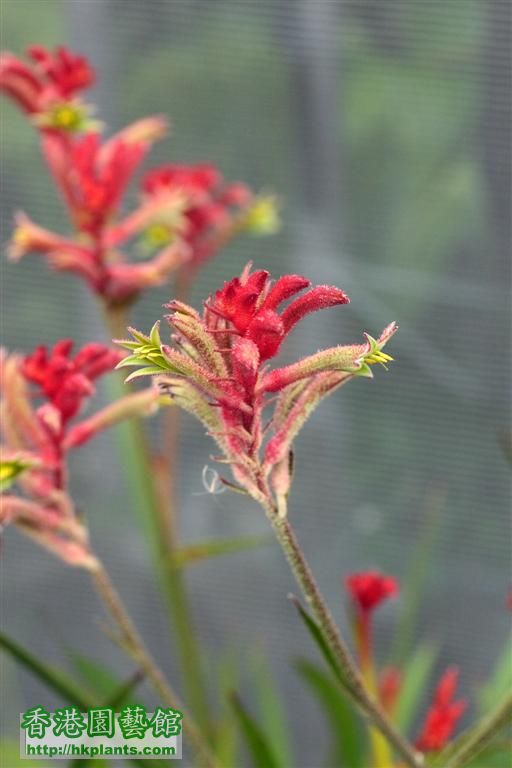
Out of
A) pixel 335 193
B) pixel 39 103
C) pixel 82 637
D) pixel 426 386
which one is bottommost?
pixel 82 637

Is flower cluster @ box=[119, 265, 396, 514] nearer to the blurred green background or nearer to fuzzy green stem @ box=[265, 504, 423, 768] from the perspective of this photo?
fuzzy green stem @ box=[265, 504, 423, 768]

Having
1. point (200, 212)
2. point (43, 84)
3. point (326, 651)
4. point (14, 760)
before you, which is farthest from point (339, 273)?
point (326, 651)

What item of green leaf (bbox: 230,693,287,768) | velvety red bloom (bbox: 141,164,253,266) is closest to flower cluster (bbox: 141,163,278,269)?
velvety red bloom (bbox: 141,164,253,266)

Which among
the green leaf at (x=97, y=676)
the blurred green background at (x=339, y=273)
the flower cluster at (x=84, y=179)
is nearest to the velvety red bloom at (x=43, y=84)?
the flower cluster at (x=84, y=179)

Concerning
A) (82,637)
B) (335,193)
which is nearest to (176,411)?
(335,193)

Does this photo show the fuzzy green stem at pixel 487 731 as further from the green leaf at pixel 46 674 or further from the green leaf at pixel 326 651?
the green leaf at pixel 46 674

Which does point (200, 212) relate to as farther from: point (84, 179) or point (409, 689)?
point (409, 689)

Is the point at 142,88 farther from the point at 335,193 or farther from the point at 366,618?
the point at 366,618
